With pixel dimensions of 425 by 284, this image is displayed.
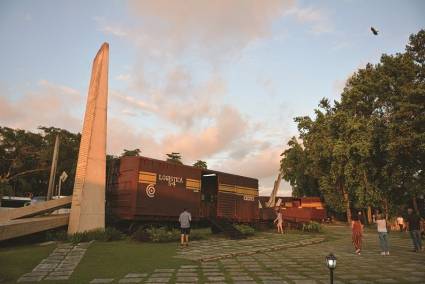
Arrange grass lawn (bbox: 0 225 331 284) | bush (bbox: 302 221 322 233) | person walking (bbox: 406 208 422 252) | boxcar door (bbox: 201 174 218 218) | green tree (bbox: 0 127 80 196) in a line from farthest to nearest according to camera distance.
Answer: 1. green tree (bbox: 0 127 80 196)
2. bush (bbox: 302 221 322 233)
3. boxcar door (bbox: 201 174 218 218)
4. person walking (bbox: 406 208 422 252)
5. grass lawn (bbox: 0 225 331 284)

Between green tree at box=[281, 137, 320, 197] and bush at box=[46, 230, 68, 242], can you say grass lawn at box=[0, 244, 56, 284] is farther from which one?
green tree at box=[281, 137, 320, 197]

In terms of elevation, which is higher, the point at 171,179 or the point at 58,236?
the point at 171,179

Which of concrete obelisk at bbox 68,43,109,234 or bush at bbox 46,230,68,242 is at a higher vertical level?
concrete obelisk at bbox 68,43,109,234

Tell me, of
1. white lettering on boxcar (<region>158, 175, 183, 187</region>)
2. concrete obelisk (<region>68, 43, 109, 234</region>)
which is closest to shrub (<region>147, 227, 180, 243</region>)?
concrete obelisk (<region>68, 43, 109, 234</region>)

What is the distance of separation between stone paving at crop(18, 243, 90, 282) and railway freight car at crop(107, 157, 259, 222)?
342cm

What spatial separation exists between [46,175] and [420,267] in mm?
39971

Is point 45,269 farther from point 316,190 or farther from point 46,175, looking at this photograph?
point 316,190

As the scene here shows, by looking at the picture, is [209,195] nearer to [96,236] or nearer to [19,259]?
[96,236]

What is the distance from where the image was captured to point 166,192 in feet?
55.5

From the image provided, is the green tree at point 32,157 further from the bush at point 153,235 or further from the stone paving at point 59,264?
the stone paving at point 59,264

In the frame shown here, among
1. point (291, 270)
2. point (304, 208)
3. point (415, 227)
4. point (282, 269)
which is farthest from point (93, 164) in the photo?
point (304, 208)

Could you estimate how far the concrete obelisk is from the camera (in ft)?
47.0

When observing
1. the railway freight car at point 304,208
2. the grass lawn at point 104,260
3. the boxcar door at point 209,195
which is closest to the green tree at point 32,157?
the boxcar door at point 209,195

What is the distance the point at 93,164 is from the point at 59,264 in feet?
19.0
